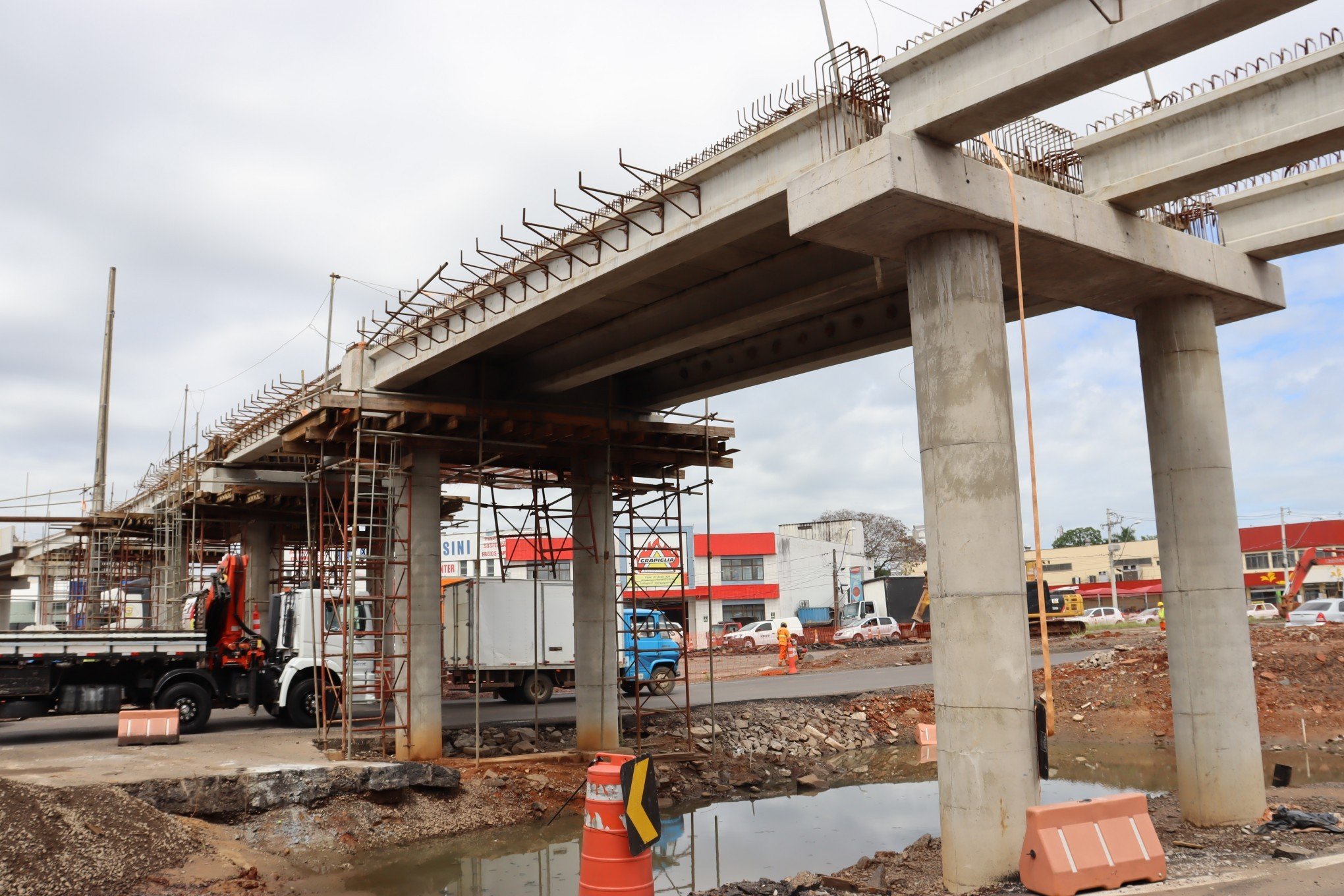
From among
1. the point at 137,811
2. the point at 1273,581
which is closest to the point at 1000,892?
the point at 137,811

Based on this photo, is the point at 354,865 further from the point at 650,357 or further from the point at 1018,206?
the point at 1018,206

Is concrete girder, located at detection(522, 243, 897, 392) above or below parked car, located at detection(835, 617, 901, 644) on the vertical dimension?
above

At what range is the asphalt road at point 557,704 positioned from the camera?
70.9 feet

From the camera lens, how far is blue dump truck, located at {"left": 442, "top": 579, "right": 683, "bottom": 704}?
26.1m

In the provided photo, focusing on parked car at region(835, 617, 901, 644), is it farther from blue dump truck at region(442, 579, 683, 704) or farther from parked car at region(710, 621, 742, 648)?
blue dump truck at region(442, 579, 683, 704)

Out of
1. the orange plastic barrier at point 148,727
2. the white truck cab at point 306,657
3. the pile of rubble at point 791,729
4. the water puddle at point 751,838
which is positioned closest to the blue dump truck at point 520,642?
the pile of rubble at point 791,729

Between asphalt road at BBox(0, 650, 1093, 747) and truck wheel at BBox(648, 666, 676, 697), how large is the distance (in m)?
0.47

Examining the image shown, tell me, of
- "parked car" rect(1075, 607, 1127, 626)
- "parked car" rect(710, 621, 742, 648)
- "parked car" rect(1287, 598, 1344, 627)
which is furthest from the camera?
"parked car" rect(1075, 607, 1127, 626)

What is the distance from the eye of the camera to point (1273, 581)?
66.2m

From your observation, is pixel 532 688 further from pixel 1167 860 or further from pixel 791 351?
pixel 1167 860

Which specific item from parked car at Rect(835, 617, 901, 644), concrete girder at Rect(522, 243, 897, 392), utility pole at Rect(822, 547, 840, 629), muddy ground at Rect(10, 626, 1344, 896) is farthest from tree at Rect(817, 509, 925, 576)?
concrete girder at Rect(522, 243, 897, 392)

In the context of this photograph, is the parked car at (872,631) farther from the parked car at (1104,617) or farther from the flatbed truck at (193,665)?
the flatbed truck at (193,665)

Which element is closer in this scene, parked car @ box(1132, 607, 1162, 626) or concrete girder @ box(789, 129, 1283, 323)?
concrete girder @ box(789, 129, 1283, 323)

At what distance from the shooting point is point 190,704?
20828mm
